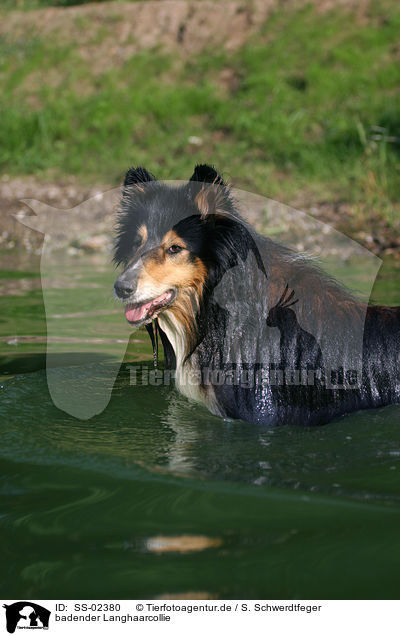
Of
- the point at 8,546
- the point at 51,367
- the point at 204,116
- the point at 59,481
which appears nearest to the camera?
the point at 8,546

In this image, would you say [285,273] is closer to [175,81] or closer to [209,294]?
[209,294]

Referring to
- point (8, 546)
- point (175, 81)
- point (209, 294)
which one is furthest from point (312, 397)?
point (175, 81)

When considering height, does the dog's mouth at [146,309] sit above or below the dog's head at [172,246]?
below

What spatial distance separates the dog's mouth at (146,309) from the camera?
4828mm

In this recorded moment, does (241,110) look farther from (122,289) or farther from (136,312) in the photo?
(122,289)

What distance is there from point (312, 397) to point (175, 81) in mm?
17497

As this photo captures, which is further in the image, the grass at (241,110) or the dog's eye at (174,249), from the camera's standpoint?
the grass at (241,110)

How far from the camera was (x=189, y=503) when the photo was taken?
355 cm

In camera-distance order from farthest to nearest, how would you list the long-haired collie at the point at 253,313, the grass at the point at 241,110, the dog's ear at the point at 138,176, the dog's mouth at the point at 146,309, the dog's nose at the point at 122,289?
the grass at the point at 241,110 → the dog's ear at the point at 138,176 → the dog's mouth at the point at 146,309 → the long-haired collie at the point at 253,313 → the dog's nose at the point at 122,289

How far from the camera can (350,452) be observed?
424cm
